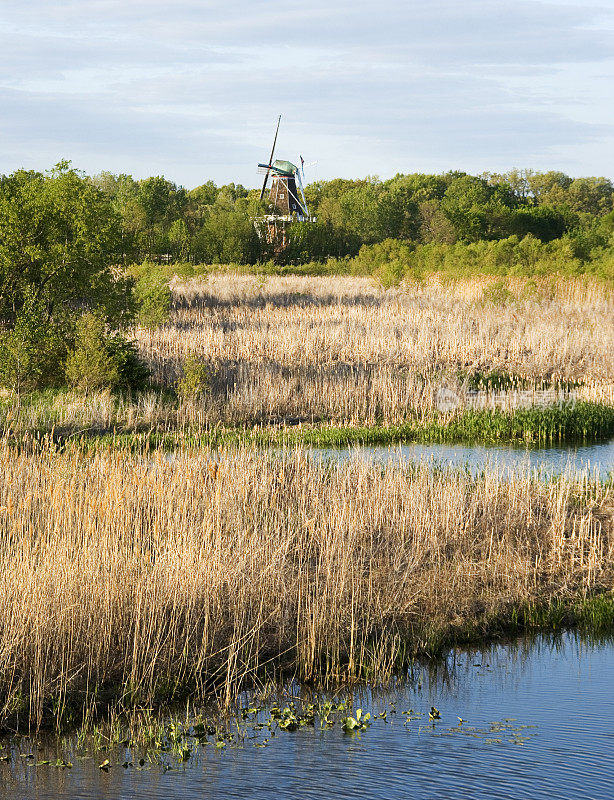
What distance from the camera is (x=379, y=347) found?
917 inches

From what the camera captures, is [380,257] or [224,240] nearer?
[380,257]

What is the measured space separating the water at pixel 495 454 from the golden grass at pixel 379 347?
2.00 metres

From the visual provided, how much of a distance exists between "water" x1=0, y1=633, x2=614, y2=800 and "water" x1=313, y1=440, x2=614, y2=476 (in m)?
6.70

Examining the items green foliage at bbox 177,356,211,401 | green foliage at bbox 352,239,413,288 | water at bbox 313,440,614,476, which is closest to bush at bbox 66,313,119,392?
green foliage at bbox 177,356,211,401

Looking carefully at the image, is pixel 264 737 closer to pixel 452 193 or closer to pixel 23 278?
pixel 23 278

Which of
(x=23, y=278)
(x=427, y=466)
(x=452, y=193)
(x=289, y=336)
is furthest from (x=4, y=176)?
(x=452, y=193)

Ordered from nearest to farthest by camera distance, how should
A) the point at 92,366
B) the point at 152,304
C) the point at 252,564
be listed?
the point at 252,564 → the point at 92,366 → the point at 152,304

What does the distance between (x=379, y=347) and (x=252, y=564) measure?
51.5 feet

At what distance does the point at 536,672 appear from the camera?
7633mm

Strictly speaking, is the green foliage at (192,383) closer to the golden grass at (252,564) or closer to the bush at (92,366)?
the bush at (92,366)

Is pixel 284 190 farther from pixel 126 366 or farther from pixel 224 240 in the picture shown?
pixel 126 366

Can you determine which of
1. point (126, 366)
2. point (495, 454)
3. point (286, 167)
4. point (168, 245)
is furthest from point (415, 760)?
point (286, 167)

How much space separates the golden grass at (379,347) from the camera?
18.6 meters

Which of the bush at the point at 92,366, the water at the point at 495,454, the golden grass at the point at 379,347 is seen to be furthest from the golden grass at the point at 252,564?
the golden grass at the point at 379,347
